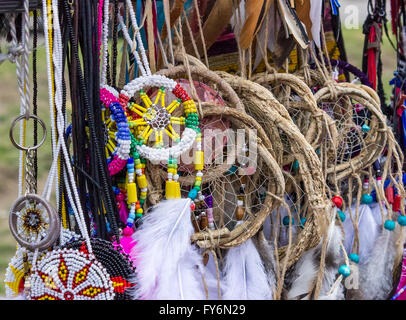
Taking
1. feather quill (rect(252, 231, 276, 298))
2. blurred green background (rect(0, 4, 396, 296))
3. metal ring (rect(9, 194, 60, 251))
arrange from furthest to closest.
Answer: blurred green background (rect(0, 4, 396, 296))
feather quill (rect(252, 231, 276, 298))
metal ring (rect(9, 194, 60, 251))

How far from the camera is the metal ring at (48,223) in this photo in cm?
101

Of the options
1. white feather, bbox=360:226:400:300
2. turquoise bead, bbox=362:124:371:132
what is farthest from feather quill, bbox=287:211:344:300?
turquoise bead, bbox=362:124:371:132

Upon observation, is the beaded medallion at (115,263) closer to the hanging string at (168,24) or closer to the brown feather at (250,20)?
the hanging string at (168,24)

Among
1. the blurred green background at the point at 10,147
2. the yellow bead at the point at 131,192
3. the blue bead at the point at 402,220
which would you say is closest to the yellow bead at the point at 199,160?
the yellow bead at the point at 131,192

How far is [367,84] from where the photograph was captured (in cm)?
165

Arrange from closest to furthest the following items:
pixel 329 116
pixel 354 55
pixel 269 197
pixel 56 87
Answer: pixel 56 87, pixel 269 197, pixel 329 116, pixel 354 55

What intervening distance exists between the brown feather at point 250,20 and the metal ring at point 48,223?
0.67 meters

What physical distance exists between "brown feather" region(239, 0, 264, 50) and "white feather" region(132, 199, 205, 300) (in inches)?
18.2

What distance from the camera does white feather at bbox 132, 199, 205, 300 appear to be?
3.65 feet

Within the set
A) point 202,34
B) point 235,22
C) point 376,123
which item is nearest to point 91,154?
point 202,34

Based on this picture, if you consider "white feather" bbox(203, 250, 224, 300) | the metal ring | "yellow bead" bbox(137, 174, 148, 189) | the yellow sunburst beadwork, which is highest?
the yellow sunburst beadwork

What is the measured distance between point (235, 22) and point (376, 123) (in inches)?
22.1

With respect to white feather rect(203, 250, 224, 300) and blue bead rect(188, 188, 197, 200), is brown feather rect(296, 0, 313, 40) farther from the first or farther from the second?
white feather rect(203, 250, 224, 300)

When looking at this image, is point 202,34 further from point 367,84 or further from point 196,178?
point 367,84
